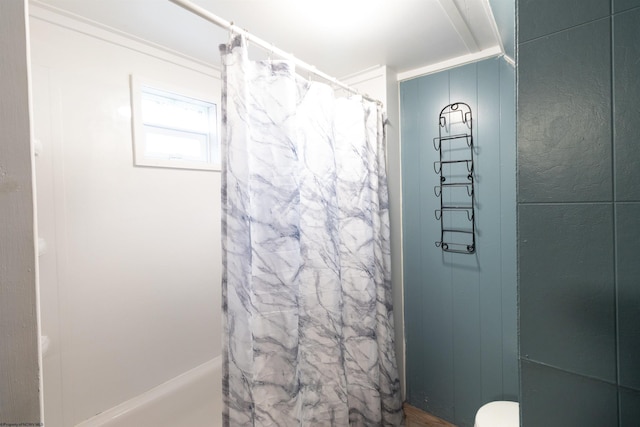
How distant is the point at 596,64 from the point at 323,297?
4.05 ft

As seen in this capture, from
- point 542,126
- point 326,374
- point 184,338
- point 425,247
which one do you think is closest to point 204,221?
point 184,338

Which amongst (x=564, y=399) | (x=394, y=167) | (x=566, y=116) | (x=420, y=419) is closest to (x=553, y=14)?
(x=566, y=116)

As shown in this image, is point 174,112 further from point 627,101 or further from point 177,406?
point 627,101

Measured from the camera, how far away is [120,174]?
156 cm

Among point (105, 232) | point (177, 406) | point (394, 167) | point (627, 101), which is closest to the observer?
point (627, 101)

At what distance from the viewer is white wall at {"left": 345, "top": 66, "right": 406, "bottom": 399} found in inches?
76.4

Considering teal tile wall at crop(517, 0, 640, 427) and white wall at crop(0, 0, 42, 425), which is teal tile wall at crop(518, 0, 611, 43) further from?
white wall at crop(0, 0, 42, 425)

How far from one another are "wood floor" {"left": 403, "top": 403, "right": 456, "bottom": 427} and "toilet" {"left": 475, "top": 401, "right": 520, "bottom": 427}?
48cm

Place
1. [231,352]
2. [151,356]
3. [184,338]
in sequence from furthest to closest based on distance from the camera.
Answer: [184,338]
[151,356]
[231,352]

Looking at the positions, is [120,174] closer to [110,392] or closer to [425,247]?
[110,392]

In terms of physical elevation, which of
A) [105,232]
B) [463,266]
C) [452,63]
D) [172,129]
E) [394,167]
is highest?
[452,63]

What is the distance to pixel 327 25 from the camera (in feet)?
4.76

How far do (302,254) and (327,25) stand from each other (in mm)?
1162

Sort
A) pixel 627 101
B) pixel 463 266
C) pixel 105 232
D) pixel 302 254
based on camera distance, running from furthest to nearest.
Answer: pixel 463 266 → pixel 105 232 → pixel 302 254 → pixel 627 101
